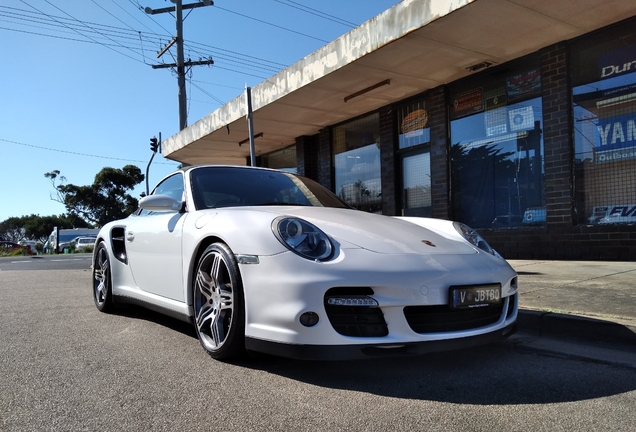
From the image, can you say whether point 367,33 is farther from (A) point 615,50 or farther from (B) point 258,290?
(B) point 258,290

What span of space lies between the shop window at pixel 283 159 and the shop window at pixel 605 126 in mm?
8293

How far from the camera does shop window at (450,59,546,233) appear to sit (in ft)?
26.9

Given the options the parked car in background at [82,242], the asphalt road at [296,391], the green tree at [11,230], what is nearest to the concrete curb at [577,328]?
the asphalt road at [296,391]

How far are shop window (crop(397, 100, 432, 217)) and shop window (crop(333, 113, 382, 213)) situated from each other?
30.3 inches

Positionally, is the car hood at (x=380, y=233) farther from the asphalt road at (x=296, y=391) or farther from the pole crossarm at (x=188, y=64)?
the pole crossarm at (x=188, y=64)

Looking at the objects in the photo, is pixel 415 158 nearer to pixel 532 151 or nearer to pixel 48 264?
pixel 532 151

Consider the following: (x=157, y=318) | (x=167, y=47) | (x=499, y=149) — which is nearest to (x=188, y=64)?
(x=167, y=47)

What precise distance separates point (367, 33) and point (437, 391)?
20.9 feet

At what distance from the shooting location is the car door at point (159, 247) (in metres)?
3.59

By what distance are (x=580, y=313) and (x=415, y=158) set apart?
7.04 meters

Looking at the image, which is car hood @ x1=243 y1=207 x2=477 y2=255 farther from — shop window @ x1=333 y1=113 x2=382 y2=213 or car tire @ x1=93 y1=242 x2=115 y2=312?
shop window @ x1=333 y1=113 x2=382 y2=213

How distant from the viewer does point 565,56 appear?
25.1ft

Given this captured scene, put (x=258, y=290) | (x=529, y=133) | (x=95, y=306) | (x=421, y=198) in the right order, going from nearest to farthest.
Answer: (x=258, y=290) → (x=95, y=306) → (x=529, y=133) → (x=421, y=198)

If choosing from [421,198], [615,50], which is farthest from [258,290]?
[421,198]
